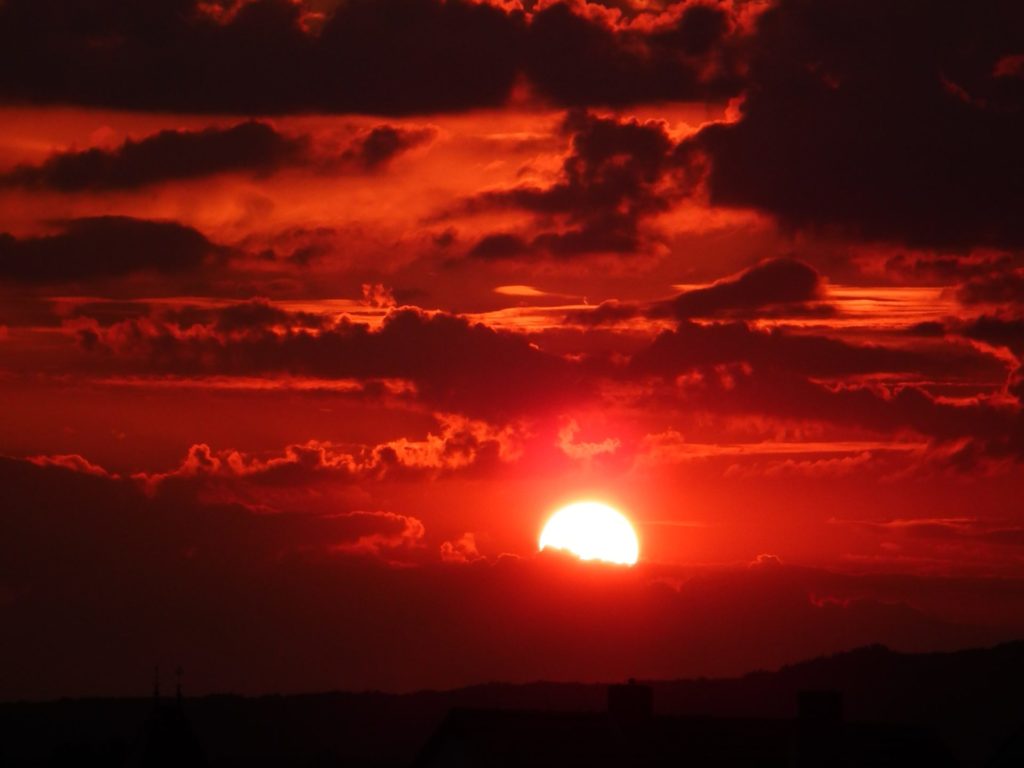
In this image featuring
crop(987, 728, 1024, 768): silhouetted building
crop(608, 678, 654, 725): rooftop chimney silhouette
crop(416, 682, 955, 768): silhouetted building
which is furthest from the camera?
crop(608, 678, 654, 725): rooftop chimney silhouette

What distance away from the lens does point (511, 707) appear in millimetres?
165250

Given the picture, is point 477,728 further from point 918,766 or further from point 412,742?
point 412,742

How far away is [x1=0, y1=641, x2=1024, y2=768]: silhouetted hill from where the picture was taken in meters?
148

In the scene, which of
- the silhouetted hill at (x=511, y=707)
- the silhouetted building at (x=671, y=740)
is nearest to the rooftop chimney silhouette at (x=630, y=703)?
the silhouetted building at (x=671, y=740)

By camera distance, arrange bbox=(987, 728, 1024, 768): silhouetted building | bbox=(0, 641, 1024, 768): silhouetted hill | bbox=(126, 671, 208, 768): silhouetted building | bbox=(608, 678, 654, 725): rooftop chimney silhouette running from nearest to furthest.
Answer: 1. bbox=(987, 728, 1024, 768): silhouetted building
2. bbox=(608, 678, 654, 725): rooftop chimney silhouette
3. bbox=(126, 671, 208, 768): silhouetted building
4. bbox=(0, 641, 1024, 768): silhouetted hill

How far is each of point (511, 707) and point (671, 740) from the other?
372 feet

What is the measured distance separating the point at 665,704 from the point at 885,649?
20.0m

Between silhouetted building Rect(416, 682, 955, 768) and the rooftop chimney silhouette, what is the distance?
3 cm

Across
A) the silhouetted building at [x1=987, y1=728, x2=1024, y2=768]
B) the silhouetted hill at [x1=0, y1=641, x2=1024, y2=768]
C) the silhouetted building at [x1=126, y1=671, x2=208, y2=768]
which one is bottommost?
the silhouetted building at [x1=987, y1=728, x2=1024, y2=768]

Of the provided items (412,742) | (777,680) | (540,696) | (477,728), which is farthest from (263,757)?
(477,728)

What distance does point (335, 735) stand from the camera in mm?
179000

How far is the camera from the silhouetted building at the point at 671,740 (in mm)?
51188

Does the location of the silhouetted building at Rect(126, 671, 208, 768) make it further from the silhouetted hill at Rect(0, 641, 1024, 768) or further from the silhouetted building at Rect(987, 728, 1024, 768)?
the silhouetted hill at Rect(0, 641, 1024, 768)

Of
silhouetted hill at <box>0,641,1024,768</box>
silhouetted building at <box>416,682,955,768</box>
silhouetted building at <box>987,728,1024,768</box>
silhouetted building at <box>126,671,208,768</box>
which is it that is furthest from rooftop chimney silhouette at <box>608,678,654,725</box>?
silhouetted hill at <box>0,641,1024,768</box>
